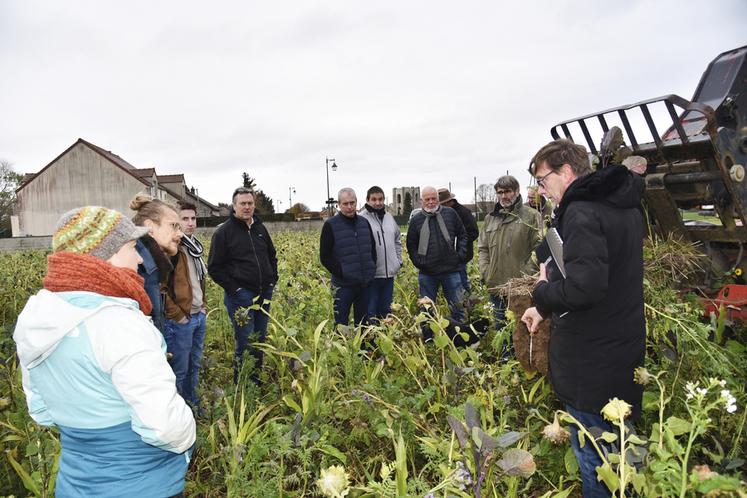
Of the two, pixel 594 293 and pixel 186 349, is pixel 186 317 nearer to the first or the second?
pixel 186 349

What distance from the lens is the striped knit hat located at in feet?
5.02

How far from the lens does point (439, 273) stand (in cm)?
504

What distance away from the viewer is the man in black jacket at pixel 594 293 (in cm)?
177

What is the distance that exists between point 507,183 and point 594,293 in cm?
269

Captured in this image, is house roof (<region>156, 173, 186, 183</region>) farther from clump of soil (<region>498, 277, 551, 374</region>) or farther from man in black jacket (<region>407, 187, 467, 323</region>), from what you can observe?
clump of soil (<region>498, 277, 551, 374</region>)

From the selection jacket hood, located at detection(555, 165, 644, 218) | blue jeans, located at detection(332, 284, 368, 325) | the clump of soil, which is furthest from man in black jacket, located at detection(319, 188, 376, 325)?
jacket hood, located at detection(555, 165, 644, 218)

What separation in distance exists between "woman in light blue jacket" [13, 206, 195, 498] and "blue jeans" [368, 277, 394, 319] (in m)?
3.55

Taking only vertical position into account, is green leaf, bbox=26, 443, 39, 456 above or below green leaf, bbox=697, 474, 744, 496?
below

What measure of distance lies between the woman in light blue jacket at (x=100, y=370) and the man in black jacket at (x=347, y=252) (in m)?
3.26

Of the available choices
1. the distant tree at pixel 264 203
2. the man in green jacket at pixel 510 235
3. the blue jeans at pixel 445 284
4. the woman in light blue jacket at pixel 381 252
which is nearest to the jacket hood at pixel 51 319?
the man in green jacket at pixel 510 235

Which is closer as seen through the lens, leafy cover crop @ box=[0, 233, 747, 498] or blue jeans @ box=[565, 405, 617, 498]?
blue jeans @ box=[565, 405, 617, 498]

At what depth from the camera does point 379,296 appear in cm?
521

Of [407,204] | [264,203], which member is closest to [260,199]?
[264,203]

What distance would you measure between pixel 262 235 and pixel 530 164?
283 centimetres
